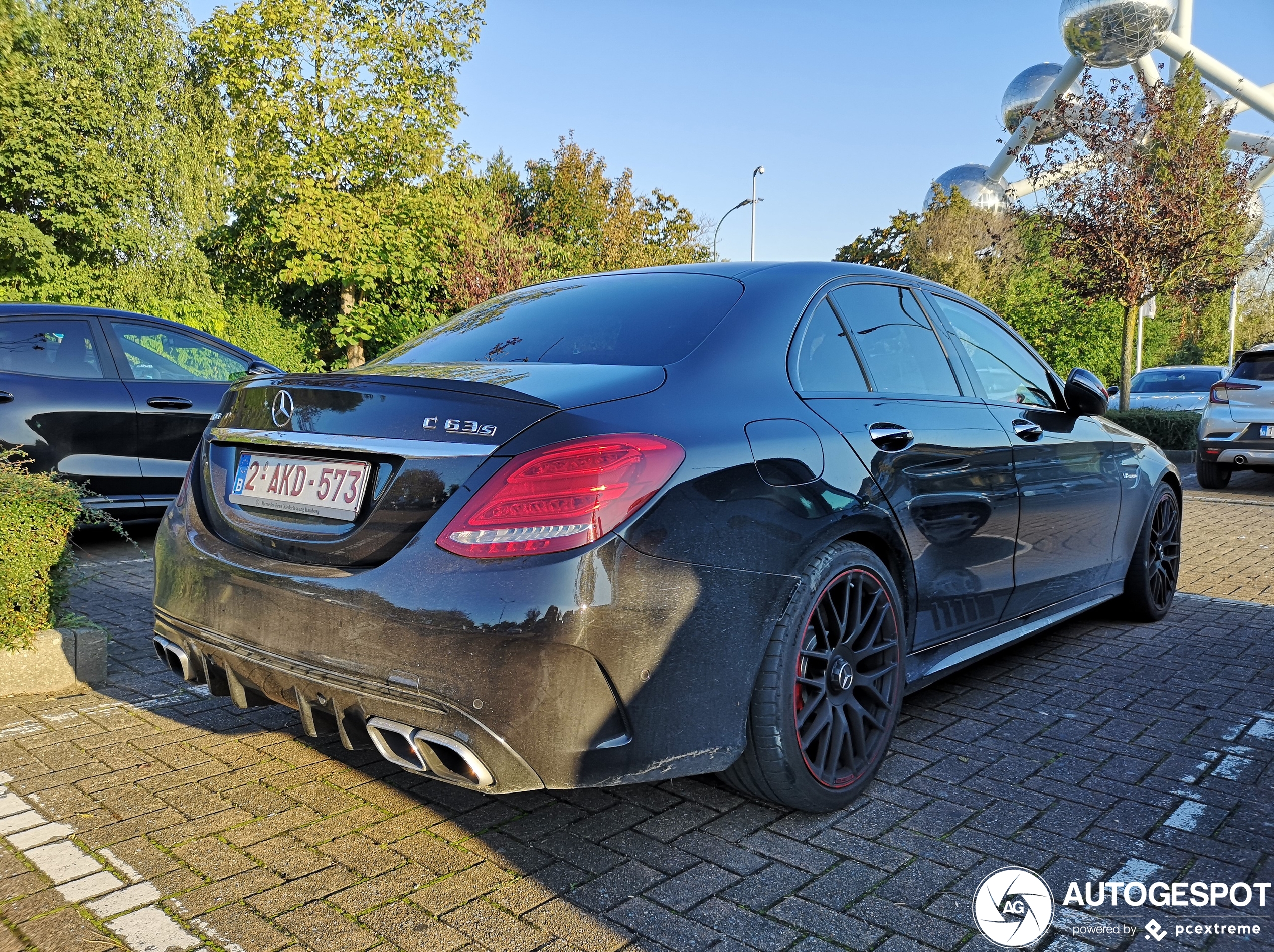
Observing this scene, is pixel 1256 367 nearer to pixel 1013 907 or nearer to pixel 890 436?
pixel 890 436

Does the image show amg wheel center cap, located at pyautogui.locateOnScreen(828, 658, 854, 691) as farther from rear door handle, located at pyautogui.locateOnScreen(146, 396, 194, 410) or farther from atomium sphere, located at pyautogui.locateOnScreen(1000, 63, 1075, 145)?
atomium sphere, located at pyautogui.locateOnScreen(1000, 63, 1075, 145)

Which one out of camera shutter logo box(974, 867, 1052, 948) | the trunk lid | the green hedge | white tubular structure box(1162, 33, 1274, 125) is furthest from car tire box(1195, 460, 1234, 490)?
white tubular structure box(1162, 33, 1274, 125)

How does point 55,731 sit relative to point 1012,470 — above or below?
below

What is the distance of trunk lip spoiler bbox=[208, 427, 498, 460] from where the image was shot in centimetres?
226

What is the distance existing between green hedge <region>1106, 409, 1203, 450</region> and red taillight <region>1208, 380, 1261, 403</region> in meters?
3.99

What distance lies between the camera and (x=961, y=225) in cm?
3098

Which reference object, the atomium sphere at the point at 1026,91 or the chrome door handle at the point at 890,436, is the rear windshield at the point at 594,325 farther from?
the atomium sphere at the point at 1026,91

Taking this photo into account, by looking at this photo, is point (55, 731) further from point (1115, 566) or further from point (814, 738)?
point (1115, 566)

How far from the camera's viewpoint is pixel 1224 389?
36.9ft

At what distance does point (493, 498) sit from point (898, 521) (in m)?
1.38

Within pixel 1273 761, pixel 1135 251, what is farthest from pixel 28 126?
pixel 1273 761

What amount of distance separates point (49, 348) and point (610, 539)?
18.4 ft

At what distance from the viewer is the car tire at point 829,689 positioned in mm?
2551

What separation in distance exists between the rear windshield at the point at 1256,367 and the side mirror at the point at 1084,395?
8209 millimetres
